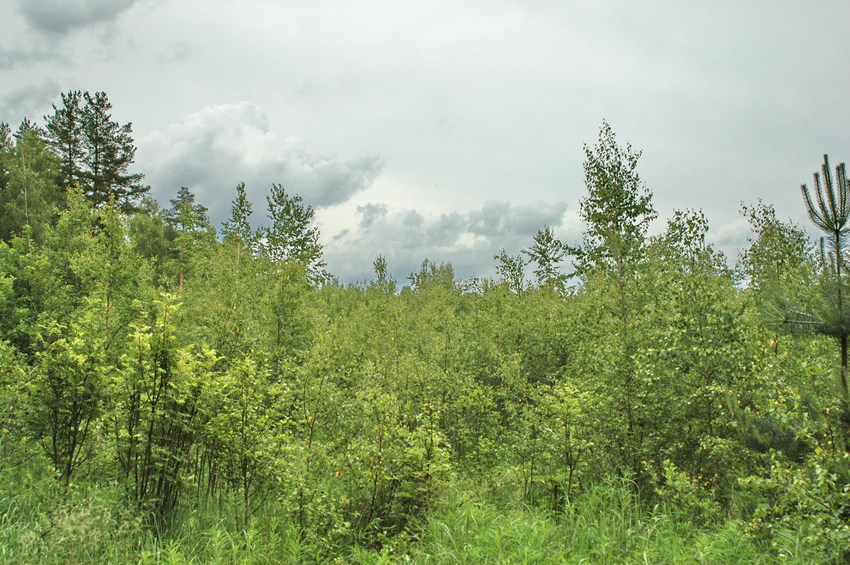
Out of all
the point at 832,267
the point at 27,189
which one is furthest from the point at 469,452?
the point at 27,189

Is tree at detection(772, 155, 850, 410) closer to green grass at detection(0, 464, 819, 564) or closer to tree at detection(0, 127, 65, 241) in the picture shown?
green grass at detection(0, 464, 819, 564)

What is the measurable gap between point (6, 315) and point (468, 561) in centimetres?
1336

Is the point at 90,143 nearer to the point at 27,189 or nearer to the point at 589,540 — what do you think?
the point at 27,189

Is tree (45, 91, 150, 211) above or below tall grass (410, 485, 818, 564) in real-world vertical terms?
above

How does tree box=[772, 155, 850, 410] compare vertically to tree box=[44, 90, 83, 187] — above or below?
below

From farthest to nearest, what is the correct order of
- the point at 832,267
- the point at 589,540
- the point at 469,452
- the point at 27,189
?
the point at 27,189, the point at 469,452, the point at 589,540, the point at 832,267

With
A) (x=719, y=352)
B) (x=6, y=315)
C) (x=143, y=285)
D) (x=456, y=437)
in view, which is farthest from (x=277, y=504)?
(x=6, y=315)

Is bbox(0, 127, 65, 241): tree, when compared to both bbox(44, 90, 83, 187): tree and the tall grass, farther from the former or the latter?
the tall grass

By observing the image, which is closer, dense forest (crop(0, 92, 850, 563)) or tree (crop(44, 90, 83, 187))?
dense forest (crop(0, 92, 850, 563))

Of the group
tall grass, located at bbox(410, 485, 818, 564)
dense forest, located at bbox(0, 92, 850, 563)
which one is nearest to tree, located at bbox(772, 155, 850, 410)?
dense forest, located at bbox(0, 92, 850, 563)

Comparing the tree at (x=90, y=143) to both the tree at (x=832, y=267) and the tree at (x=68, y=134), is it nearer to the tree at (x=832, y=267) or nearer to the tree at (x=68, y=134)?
the tree at (x=68, y=134)

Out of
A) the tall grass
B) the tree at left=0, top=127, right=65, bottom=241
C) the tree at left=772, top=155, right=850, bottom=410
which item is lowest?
the tall grass

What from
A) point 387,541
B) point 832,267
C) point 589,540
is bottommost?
point 589,540

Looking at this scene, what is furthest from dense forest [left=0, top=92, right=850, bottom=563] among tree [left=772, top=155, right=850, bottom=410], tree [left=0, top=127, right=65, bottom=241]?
tree [left=0, top=127, right=65, bottom=241]
